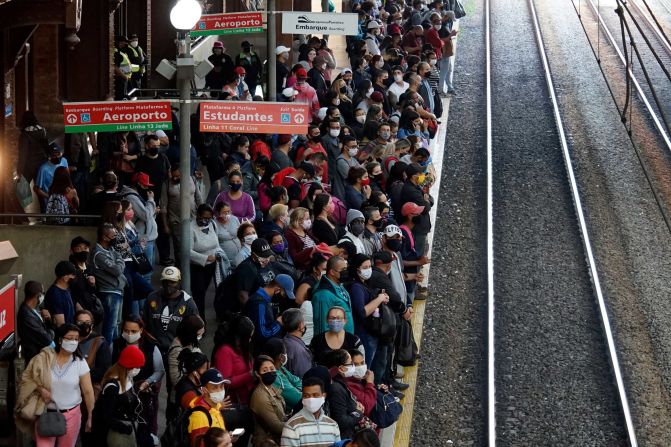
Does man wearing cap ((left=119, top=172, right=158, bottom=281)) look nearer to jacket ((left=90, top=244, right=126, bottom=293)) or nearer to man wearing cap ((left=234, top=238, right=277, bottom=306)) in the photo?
jacket ((left=90, top=244, right=126, bottom=293))

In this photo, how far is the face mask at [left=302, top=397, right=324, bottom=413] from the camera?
1013 centimetres

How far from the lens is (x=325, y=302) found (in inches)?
501

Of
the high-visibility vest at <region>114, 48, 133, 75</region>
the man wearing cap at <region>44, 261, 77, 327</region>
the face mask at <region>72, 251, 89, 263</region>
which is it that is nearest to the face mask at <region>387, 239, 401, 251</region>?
the face mask at <region>72, 251, 89, 263</region>

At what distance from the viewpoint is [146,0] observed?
26.1m

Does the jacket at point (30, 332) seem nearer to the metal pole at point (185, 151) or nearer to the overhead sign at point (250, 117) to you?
the metal pole at point (185, 151)

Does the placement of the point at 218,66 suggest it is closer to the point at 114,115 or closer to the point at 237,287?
the point at 114,115

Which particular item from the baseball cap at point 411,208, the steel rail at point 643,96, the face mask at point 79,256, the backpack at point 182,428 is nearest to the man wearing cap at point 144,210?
the face mask at point 79,256

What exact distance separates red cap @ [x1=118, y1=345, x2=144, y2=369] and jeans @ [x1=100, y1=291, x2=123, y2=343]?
9.31 feet

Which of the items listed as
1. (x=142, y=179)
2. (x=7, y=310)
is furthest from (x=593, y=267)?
(x=7, y=310)

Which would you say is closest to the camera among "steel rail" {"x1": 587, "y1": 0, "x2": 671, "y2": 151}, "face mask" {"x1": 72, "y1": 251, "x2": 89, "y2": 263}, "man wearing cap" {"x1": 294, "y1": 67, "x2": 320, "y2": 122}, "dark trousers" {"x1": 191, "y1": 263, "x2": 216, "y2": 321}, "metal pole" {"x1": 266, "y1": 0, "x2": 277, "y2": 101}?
"face mask" {"x1": 72, "y1": 251, "x2": 89, "y2": 263}

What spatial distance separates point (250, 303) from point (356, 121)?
9.35m

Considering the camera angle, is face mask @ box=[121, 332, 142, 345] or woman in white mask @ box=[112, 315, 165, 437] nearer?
woman in white mask @ box=[112, 315, 165, 437]

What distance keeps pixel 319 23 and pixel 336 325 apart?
8.93m

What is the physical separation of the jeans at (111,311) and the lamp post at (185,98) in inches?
25.4
